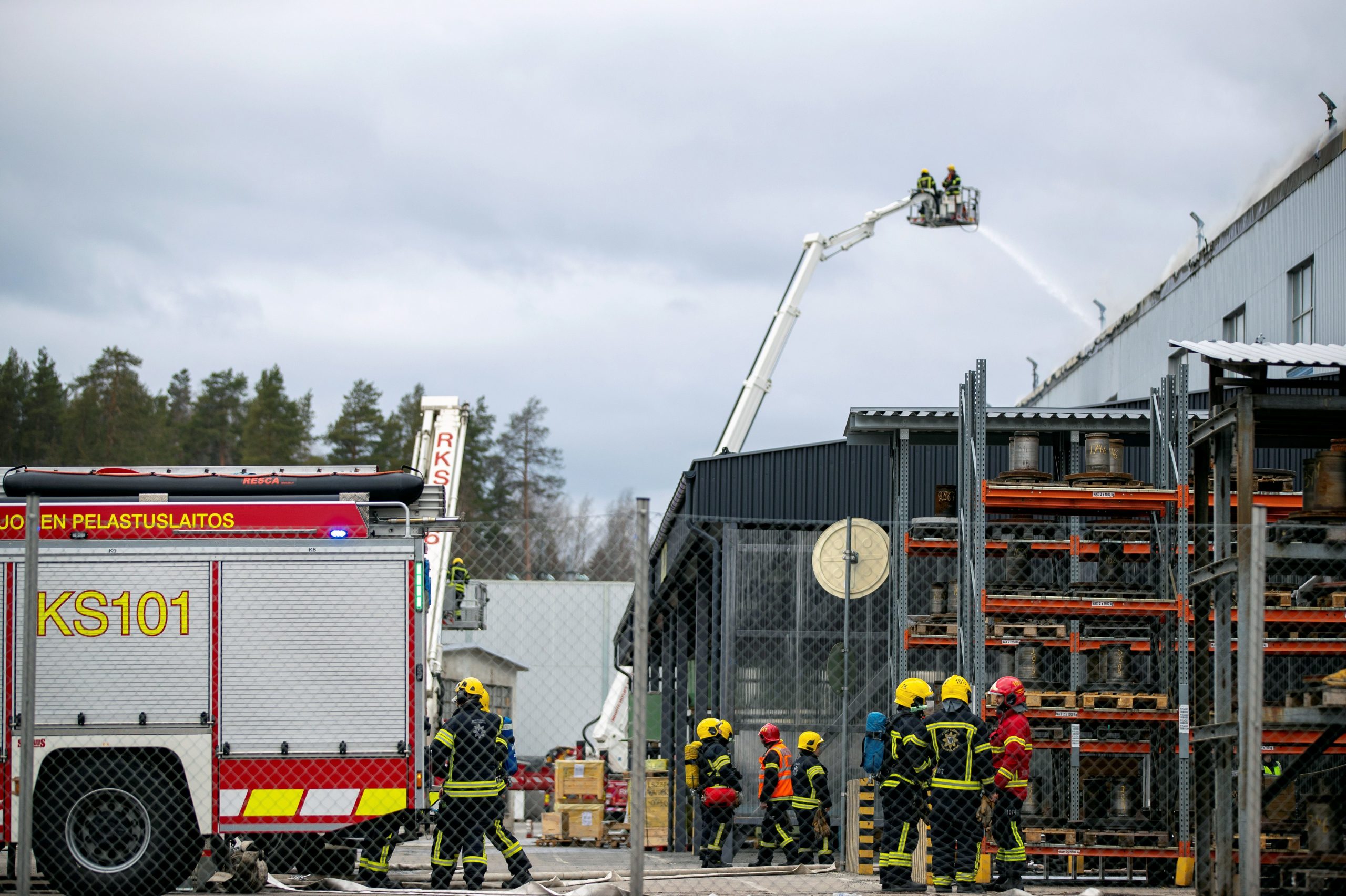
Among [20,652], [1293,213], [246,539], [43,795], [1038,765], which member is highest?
[1293,213]

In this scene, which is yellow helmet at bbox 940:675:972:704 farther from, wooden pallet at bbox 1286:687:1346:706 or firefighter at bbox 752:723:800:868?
firefighter at bbox 752:723:800:868

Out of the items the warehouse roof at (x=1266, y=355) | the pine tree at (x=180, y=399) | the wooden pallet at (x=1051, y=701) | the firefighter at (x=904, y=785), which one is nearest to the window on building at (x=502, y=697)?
the wooden pallet at (x=1051, y=701)

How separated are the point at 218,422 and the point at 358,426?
35.7 ft

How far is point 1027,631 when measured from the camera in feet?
42.8

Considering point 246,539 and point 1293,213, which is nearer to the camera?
point 246,539

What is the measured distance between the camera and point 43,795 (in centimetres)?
1002

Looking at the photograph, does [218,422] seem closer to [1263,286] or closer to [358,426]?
[358,426]

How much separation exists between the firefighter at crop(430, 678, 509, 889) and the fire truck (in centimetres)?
43

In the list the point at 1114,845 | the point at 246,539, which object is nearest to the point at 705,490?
the point at 1114,845

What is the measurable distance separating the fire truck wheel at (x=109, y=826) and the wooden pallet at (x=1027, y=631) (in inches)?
274

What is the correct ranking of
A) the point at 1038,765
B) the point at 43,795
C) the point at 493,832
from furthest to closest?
the point at 1038,765, the point at 493,832, the point at 43,795

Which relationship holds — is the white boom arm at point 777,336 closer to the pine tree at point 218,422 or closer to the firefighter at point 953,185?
the firefighter at point 953,185

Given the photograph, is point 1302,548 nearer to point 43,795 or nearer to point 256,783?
point 256,783

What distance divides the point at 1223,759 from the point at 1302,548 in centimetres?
143
